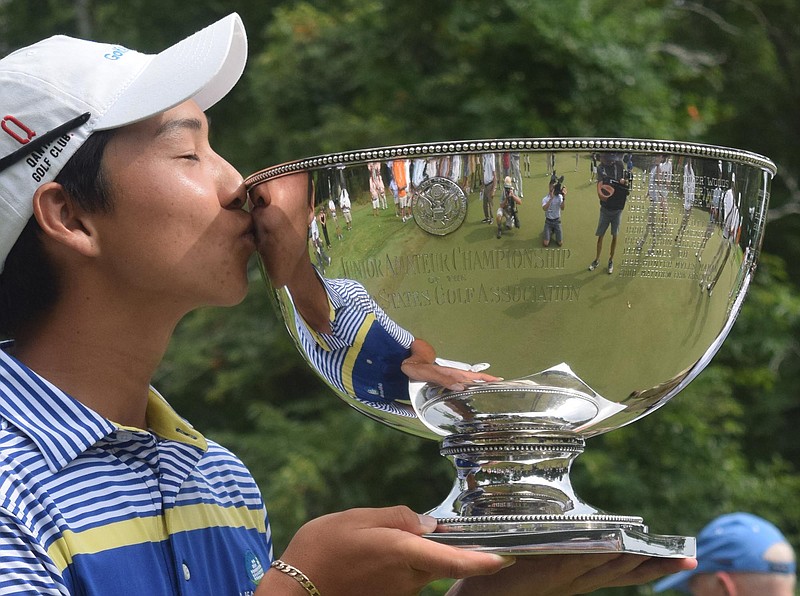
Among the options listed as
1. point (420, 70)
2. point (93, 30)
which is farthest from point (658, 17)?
point (93, 30)

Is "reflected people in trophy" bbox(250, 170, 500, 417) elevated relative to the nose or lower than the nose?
lower

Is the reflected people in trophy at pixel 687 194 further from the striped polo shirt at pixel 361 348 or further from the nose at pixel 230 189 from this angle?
the nose at pixel 230 189

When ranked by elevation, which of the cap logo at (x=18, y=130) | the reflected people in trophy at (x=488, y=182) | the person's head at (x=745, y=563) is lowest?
the person's head at (x=745, y=563)

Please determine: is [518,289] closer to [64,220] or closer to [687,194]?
[687,194]

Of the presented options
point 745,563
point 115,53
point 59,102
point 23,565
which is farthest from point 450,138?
point 23,565

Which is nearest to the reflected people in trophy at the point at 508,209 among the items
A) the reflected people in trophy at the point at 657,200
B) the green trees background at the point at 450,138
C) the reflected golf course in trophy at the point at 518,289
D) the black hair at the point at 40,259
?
the reflected golf course in trophy at the point at 518,289

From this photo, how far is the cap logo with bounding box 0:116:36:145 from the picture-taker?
1.31 metres

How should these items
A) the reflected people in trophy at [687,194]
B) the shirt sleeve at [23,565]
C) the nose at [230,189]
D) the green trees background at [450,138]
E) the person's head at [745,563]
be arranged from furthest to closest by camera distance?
the green trees background at [450,138], the person's head at [745,563], the nose at [230,189], the reflected people in trophy at [687,194], the shirt sleeve at [23,565]

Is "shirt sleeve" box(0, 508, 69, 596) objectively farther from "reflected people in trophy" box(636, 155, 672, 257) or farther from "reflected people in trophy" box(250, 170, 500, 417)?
"reflected people in trophy" box(636, 155, 672, 257)

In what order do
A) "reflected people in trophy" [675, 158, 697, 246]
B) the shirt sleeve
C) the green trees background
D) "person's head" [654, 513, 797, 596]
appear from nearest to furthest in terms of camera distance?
the shirt sleeve, "reflected people in trophy" [675, 158, 697, 246], "person's head" [654, 513, 797, 596], the green trees background

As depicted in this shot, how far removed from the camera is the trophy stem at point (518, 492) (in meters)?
1.23

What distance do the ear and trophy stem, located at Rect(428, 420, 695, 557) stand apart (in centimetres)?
45

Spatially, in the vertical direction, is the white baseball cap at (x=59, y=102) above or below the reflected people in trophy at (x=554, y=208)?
above

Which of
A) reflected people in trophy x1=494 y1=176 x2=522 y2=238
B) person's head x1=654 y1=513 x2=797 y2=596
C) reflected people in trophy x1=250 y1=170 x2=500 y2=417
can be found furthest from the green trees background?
reflected people in trophy x1=494 y1=176 x2=522 y2=238
